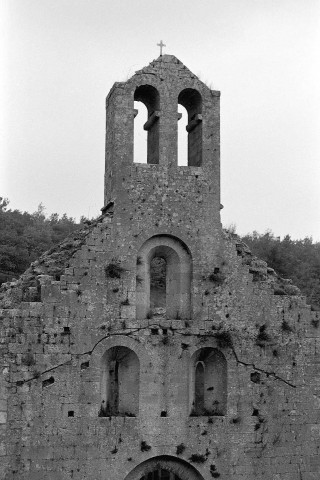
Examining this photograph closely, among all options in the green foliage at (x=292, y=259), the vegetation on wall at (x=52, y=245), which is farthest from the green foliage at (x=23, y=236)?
the green foliage at (x=292, y=259)

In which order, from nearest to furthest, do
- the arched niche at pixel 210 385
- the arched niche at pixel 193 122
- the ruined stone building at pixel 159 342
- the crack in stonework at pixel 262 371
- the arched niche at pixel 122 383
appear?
the ruined stone building at pixel 159 342
the arched niche at pixel 122 383
the arched niche at pixel 210 385
the crack in stonework at pixel 262 371
the arched niche at pixel 193 122

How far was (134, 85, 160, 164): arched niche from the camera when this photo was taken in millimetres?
23266

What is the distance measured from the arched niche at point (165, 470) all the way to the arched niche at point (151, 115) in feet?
27.7

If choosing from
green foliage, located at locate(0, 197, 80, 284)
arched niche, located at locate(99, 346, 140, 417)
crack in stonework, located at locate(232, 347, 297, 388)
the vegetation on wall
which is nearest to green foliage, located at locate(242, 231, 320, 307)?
the vegetation on wall

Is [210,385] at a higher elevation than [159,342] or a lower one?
lower

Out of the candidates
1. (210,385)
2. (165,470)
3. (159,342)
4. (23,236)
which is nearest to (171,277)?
(159,342)

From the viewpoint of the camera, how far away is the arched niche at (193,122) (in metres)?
23.6

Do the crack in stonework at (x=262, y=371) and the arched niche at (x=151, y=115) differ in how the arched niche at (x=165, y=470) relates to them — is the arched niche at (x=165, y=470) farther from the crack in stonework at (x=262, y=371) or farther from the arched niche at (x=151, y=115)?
the arched niche at (x=151, y=115)

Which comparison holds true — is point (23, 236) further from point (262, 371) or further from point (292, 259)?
point (262, 371)

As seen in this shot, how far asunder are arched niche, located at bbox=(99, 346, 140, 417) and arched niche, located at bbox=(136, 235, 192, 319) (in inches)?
50.3

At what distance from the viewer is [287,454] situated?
2255 cm

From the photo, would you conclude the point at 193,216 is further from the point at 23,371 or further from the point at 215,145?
the point at 23,371

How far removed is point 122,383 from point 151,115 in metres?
7.95

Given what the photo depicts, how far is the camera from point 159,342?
866 inches
